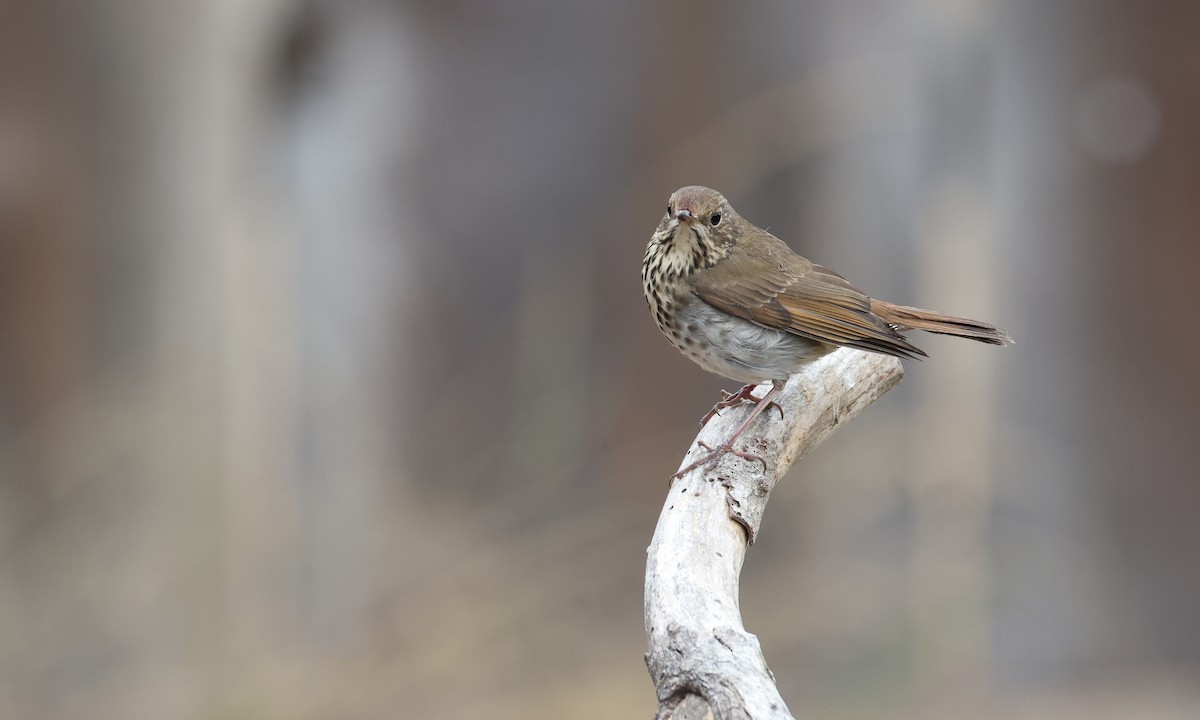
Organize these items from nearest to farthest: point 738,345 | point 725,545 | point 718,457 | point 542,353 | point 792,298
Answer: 1. point 725,545
2. point 718,457
3. point 738,345
4. point 792,298
5. point 542,353

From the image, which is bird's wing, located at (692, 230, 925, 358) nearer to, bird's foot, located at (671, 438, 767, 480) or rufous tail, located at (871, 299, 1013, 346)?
rufous tail, located at (871, 299, 1013, 346)

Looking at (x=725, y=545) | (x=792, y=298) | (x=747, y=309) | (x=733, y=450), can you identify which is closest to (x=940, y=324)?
(x=792, y=298)

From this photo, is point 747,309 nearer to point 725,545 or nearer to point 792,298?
point 792,298

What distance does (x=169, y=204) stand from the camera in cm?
598

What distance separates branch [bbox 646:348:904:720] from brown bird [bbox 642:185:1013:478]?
0.35 feet

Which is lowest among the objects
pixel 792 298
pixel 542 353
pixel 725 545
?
pixel 725 545

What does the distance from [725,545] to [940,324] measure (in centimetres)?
116

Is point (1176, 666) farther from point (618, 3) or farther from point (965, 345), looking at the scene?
point (618, 3)

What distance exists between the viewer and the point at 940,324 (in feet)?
12.1

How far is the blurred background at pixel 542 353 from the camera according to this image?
574cm

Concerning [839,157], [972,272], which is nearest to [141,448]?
[839,157]

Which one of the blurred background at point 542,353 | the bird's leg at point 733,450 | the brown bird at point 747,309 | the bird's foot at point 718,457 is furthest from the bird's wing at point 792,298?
the blurred background at point 542,353

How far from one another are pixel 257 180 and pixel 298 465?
52.1 inches

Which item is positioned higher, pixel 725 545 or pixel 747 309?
pixel 747 309
